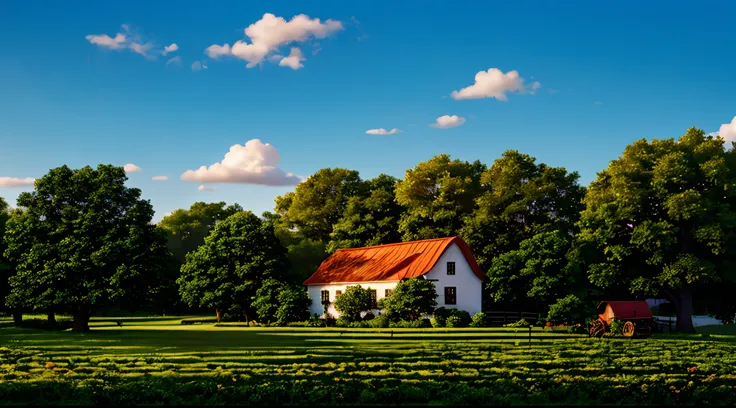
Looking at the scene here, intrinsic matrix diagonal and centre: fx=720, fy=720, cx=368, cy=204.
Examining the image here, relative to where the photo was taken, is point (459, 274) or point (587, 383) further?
point (459, 274)

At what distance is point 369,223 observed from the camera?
87.4 m

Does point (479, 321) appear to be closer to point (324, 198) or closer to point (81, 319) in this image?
point (81, 319)

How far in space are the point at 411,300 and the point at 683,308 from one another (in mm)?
22964

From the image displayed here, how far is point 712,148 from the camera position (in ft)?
201

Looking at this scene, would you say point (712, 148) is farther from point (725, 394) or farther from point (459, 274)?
point (725, 394)

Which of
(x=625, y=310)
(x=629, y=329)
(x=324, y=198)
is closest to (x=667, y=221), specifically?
(x=625, y=310)

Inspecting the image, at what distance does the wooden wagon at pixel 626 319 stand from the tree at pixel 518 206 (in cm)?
2511

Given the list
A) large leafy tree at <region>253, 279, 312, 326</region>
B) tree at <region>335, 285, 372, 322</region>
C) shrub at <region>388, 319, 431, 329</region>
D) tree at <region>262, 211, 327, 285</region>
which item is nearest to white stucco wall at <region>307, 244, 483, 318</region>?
tree at <region>335, 285, 372, 322</region>

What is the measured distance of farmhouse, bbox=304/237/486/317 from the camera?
220 feet

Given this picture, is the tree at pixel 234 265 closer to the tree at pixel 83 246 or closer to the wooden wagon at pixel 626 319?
the tree at pixel 83 246

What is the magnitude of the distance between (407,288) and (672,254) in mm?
22390

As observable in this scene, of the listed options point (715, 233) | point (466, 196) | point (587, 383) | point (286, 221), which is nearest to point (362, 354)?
point (587, 383)

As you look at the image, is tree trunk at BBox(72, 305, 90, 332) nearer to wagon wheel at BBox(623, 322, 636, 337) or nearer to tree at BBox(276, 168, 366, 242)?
wagon wheel at BBox(623, 322, 636, 337)

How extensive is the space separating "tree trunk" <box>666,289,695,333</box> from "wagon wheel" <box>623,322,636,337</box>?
44.8ft
